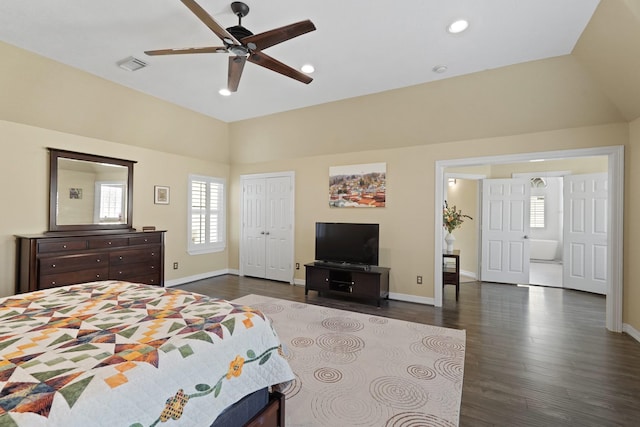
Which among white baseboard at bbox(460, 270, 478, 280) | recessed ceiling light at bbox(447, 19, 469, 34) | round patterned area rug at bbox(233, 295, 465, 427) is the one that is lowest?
round patterned area rug at bbox(233, 295, 465, 427)

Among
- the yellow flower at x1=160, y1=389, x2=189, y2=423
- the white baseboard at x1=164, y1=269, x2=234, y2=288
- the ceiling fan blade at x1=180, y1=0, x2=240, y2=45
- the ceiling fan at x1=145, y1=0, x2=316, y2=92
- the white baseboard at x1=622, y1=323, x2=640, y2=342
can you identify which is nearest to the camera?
the yellow flower at x1=160, y1=389, x2=189, y2=423

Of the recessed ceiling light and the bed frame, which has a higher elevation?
the recessed ceiling light

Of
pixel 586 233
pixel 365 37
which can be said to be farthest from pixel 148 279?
pixel 586 233

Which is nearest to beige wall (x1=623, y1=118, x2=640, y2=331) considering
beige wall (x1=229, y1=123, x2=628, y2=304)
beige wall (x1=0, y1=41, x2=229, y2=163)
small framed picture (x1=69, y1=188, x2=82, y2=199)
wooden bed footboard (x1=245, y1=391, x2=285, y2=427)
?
beige wall (x1=229, y1=123, x2=628, y2=304)

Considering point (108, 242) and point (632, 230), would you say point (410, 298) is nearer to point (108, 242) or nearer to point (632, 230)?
point (632, 230)

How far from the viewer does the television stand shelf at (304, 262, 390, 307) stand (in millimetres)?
4309

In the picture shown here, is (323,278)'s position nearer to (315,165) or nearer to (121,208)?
(315,165)

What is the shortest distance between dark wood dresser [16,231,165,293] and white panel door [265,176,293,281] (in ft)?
6.27

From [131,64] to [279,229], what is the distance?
3371 millimetres

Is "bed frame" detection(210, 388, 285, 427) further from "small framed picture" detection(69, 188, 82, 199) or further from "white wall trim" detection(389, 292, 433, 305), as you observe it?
"small framed picture" detection(69, 188, 82, 199)

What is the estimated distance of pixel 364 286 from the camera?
4.36m

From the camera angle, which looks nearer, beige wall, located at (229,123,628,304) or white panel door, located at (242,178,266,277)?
beige wall, located at (229,123,628,304)

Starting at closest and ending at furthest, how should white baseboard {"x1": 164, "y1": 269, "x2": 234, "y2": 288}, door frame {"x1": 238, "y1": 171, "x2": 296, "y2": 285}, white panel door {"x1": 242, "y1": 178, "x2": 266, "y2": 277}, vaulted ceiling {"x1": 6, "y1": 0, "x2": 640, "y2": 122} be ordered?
vaulted ceiling {"x1": 6, "y1": 0, "x2": 640, "y2": 122} → white baseboard {"x1": 164, "y1": 269, "x2": 234, "y2": 288} → door frame {"x1": 238, "y1": 171, "x2": 296, "y2": 285} → white panel door {"x1": 242, "y1": 178, "x2": 266, "y2": 277}

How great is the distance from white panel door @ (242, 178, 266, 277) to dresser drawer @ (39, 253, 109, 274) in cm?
256
